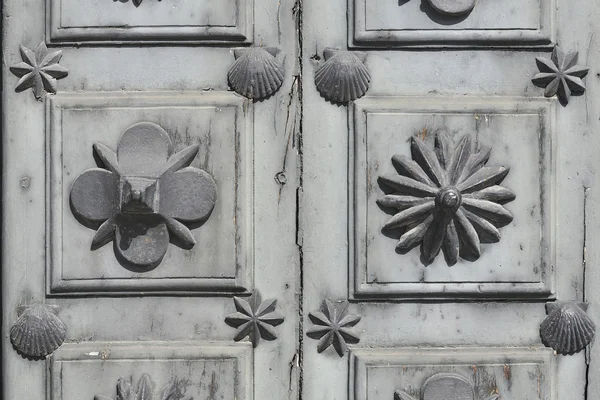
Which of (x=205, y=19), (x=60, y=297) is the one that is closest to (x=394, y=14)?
(x=205, y=19)

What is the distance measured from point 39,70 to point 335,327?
798 mm

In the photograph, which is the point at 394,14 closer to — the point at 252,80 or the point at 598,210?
the point at 252,80

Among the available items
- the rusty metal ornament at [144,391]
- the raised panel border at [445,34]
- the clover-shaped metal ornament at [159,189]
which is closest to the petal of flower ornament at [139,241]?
the clover-shaped metal ornament at [159,189]

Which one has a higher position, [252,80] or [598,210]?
[252,80]

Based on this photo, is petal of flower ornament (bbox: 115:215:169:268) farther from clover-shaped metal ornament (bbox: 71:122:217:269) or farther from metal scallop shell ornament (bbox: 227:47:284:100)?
metal scallop shell ornament (bbox: 227:47:284:100)

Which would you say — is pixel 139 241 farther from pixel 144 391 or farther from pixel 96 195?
pixel 144 391

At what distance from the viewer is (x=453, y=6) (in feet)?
5.30

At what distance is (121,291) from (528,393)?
0.85m

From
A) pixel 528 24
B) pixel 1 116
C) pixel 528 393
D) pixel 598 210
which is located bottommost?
pixel 528 393

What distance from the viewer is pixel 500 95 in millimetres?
1641

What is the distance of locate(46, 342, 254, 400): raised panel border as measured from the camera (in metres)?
1.61

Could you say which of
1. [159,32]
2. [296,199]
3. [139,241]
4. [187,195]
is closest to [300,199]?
[296,199]

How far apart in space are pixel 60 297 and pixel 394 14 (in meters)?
0.89

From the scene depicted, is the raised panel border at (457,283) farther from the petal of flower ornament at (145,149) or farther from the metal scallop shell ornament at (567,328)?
the petal of flower ornament at (145,149)
